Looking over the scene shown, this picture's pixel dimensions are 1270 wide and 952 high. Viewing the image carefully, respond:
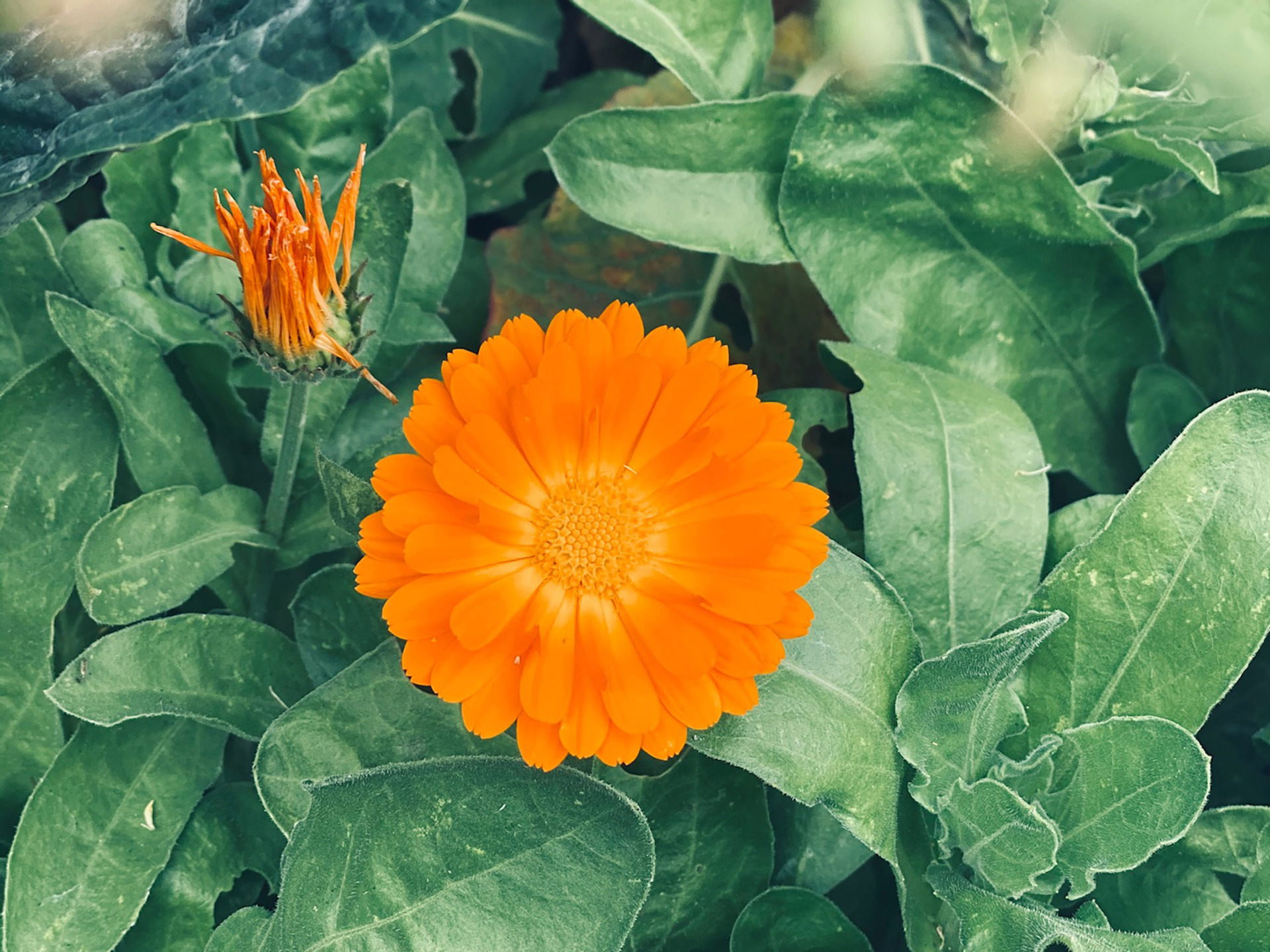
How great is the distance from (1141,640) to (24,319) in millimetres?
1016

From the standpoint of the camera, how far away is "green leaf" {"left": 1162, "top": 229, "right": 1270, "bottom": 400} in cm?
116

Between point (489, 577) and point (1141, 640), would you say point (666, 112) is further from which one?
point (1141, 640)

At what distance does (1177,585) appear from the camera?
36.3 inches

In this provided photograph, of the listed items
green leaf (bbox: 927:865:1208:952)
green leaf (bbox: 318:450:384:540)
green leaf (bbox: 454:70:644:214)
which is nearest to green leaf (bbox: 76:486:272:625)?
green leaf (bbox: 318:450:384:540)

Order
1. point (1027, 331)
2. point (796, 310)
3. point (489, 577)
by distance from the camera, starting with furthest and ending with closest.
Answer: point (796, 310)
point (1027, 331)
point (489, 577)

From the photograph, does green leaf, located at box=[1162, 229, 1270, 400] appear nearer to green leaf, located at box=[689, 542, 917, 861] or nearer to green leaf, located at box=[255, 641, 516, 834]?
green leaf, located at box=[689, 542, 917, 861]

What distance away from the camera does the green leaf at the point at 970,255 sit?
1042mm

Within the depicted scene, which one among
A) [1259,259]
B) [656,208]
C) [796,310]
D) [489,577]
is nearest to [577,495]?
[489,577]

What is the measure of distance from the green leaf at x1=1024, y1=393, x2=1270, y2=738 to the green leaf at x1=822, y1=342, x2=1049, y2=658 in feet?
0.17

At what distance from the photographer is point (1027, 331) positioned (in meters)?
1.15

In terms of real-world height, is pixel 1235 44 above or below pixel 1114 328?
above

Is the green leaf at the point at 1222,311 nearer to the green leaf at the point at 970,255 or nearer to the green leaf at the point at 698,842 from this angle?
the green leaf at the point at 970,255

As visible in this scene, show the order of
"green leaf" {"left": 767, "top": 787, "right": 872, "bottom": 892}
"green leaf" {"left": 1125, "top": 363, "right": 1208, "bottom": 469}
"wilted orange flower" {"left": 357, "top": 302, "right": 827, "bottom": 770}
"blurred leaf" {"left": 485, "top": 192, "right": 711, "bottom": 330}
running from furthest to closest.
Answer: "blurred leaf" {"left": 485, "top": 192, "right": 711, "bottom": 330} < "green leaf" {"left": 1125, "top": 363, "right": 1208, "bottom": 469} < "green leaf" {"left": 767, "top": 787, "right": 872, "bottom": 892} < "wilted orange flower" {"left": 357, "top": 302, "right": 827, "bottom": 770}

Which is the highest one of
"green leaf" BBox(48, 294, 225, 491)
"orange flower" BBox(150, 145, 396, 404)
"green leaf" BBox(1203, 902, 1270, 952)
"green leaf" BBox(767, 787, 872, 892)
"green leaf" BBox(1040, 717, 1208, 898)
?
"orange flower" BBox(150, 145, 396, 404)
